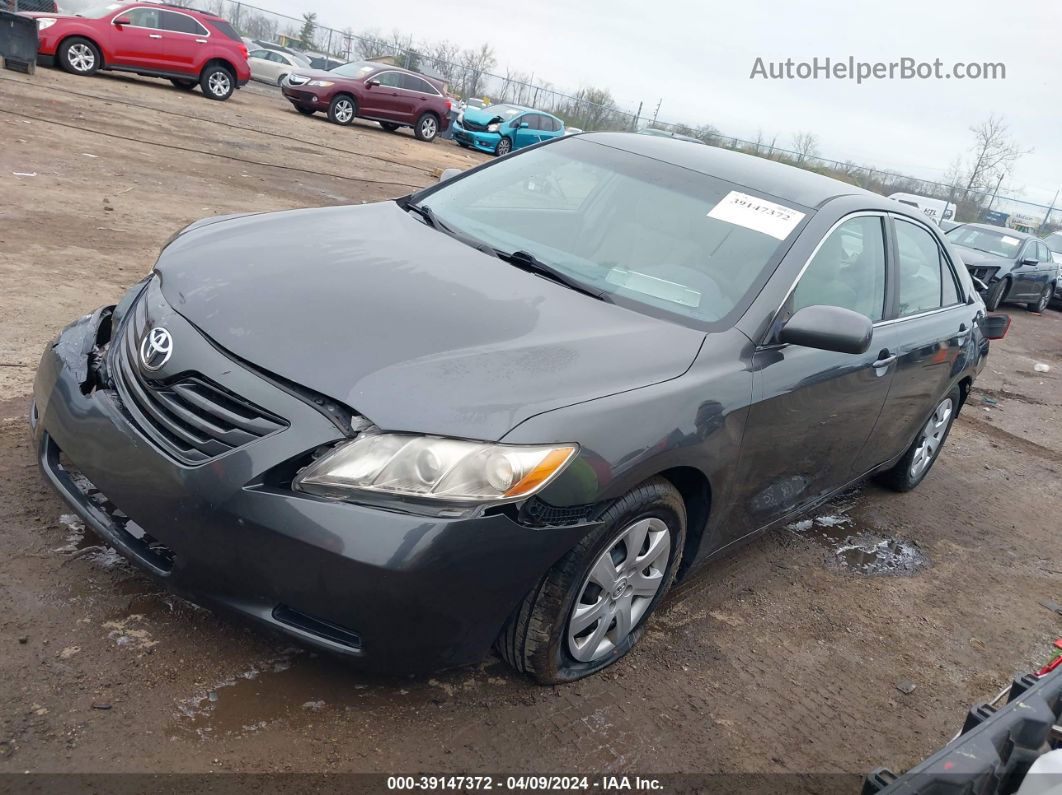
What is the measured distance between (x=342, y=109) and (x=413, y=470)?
19694 millimetres

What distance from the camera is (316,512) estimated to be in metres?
2.27

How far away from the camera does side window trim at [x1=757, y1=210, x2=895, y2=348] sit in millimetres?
3182

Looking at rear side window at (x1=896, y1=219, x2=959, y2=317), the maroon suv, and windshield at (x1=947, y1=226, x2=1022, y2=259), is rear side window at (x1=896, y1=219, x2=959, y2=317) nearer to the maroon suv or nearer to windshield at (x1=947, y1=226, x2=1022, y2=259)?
windshield at (x1=947, y1=226, x2=1022, y2=259)

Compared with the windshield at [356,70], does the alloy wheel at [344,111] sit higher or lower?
lower

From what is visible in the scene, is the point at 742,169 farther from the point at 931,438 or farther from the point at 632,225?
the point at 931,438

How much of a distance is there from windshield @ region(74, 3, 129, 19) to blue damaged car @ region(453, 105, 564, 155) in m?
9.02

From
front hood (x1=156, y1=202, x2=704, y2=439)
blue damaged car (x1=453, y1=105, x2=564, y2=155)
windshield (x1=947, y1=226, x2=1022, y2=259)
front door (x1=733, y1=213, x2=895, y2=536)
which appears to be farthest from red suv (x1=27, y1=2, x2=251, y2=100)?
front door (x1=733, y1=213, x2=895, y2=536)

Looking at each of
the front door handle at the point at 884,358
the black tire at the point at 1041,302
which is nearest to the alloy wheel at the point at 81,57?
the front door handle at the point at 884,358

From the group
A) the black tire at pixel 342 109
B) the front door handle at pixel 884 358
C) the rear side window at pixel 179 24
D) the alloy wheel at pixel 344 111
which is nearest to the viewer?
the front door handle at pixel 884 358

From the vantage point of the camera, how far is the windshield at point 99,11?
16.8 meters

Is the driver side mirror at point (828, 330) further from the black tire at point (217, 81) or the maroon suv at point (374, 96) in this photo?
the maroon suv at point (374, 96)

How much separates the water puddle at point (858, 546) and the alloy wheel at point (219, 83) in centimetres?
1723

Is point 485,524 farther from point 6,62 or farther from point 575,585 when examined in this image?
point 6,62

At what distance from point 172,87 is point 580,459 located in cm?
1930
